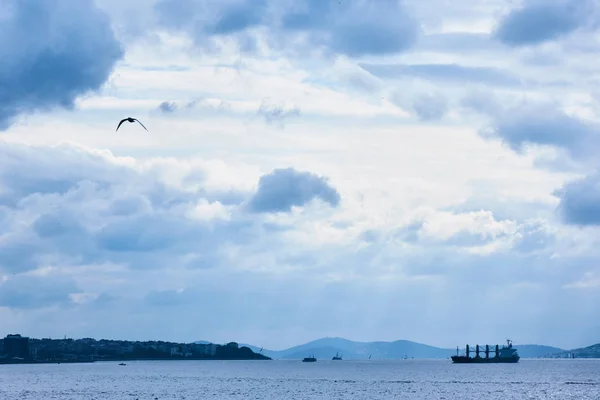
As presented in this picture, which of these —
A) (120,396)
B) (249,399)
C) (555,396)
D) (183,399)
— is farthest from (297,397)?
(555,396)

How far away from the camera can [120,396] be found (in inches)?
7446

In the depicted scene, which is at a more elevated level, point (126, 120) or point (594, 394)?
point (126, 120)

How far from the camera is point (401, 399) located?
7146 inches

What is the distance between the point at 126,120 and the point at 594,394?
488ft

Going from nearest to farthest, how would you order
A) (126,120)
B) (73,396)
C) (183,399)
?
1. (126,120)
2. (183,399)
3. (73,396)

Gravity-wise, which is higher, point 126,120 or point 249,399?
point 126,120

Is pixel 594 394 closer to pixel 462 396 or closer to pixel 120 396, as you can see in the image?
pixel 462 396

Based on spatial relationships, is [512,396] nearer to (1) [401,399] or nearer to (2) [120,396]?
(1) [401,399]

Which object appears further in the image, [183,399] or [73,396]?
[73,396]

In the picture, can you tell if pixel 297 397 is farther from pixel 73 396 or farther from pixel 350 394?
pixel 73 396

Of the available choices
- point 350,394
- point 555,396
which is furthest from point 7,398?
point 555,396

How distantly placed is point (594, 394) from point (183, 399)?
90.0m

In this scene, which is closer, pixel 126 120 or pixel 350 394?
pixel 126 120

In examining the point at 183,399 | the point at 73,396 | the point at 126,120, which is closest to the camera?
the point at 126,120
